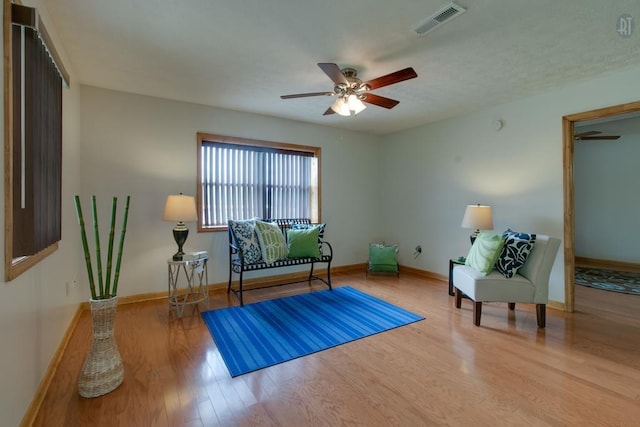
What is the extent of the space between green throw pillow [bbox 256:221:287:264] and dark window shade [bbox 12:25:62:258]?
188cm

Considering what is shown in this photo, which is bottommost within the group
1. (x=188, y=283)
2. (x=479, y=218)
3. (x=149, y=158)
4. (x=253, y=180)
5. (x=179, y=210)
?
(x=188, y=283)

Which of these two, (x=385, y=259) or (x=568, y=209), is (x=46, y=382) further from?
(x=568, y=209)

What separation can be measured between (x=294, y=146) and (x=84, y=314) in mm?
3233

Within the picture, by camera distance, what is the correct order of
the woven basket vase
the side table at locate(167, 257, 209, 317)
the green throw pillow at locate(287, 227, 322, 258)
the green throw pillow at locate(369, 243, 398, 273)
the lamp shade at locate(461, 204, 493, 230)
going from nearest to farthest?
1. the woven basket vase
2. the side table at locate(167, 257, 209, 317)
3. the lamp shade at locate(461, 204, 493, 230)
4. the green throw pillow at locate(287, 227, 322, 258)
5. the green throw pillow at locate(369, 243, 398, 273)

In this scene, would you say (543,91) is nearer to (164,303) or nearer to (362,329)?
(362,329)

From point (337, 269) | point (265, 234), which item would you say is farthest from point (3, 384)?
point (337, 269)

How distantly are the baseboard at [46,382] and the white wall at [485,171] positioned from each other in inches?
171

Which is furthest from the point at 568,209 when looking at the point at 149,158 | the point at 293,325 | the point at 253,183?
the point at 149,158

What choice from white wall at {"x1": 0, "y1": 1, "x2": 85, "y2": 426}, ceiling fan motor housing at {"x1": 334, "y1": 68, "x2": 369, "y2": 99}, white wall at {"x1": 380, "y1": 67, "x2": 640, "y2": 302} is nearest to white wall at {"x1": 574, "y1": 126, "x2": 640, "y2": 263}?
white wall at {"x1": 380, "y1": 67, "x2": 640, "y2": 302}

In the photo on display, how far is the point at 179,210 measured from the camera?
3.04 m

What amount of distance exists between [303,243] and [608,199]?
5689mm

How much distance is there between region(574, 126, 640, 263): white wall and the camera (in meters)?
4.96

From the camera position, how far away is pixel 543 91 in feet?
10.5

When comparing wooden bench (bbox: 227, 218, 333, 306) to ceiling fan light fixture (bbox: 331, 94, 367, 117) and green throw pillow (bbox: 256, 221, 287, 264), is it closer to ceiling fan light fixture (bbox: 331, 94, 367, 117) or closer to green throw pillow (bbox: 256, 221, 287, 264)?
green throw pillow (bbox: 256, 221, 287, 264)
